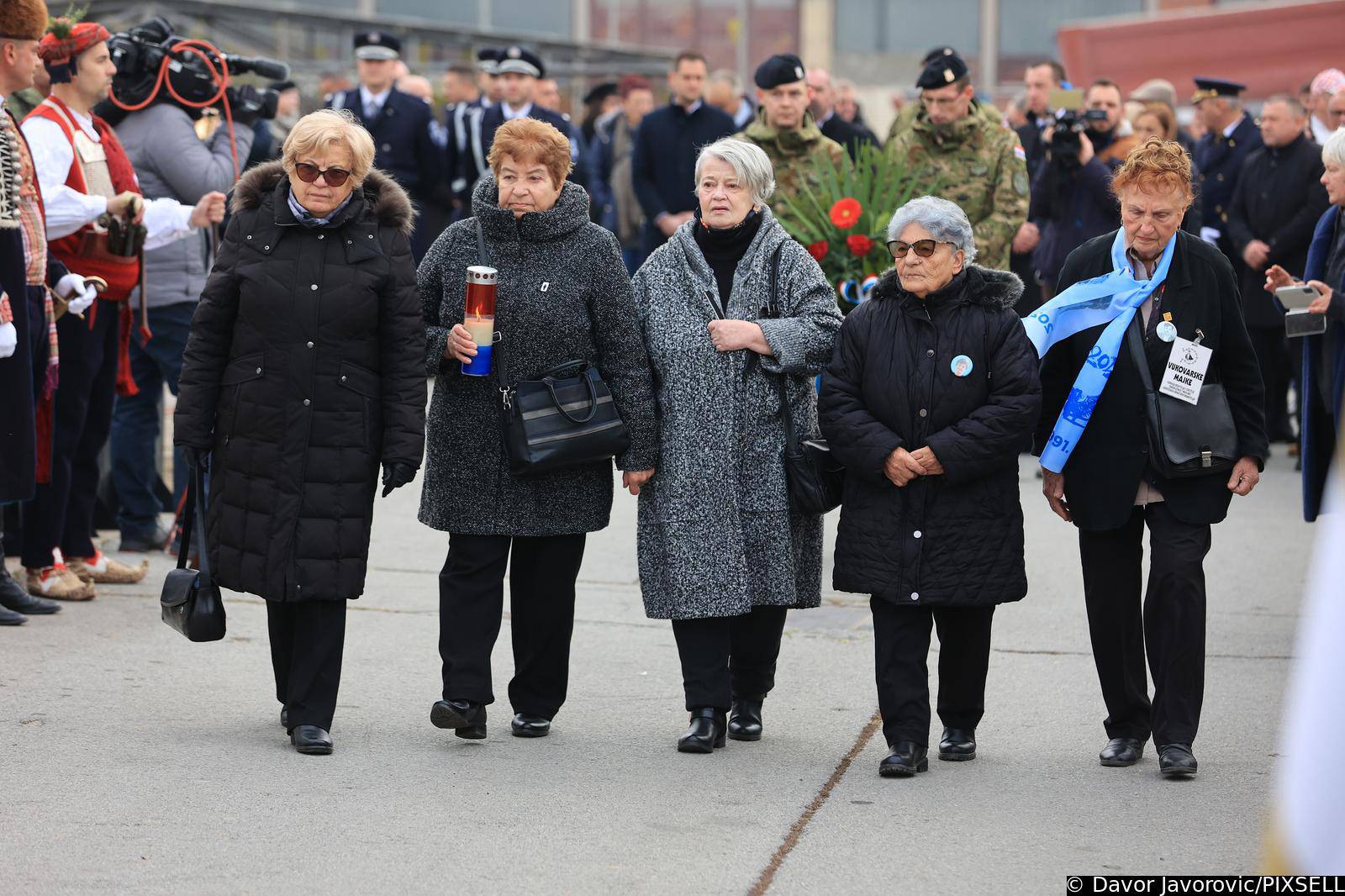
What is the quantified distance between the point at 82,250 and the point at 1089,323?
13.2 feet

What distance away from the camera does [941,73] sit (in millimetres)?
7910

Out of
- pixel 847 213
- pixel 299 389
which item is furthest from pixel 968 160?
pixel 299 389

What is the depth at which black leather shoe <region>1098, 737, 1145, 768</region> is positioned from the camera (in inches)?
205

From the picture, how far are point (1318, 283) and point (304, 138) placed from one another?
129 inches

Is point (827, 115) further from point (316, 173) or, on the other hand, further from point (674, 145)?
point (316, 173)

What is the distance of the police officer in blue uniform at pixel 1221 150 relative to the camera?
11961 millimetres

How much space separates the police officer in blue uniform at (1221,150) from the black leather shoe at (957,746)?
7218 millimetres

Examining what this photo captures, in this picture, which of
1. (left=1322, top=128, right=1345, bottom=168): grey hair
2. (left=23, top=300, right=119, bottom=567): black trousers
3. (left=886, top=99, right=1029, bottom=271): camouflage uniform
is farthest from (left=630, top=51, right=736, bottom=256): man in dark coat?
(left=1322, top=128, right=1345, bottom=168): grey hair

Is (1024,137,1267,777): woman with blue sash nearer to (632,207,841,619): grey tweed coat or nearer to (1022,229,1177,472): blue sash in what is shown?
(1022,229,1177,472): blue sash

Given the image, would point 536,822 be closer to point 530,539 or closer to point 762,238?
point 530,539

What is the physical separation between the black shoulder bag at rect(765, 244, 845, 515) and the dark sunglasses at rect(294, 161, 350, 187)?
1292 millimetres

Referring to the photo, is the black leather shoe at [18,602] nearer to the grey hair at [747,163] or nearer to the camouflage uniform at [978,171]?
the grey hair at [747,163]

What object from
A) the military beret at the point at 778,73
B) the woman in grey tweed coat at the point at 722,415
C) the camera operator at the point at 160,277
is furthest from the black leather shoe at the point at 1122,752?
the camera operator at the point at 160,277

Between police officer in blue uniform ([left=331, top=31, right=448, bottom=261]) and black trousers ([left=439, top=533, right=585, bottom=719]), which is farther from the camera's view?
police officer in blue uniform ([left=331, top=31, right=448, bottom=261])
